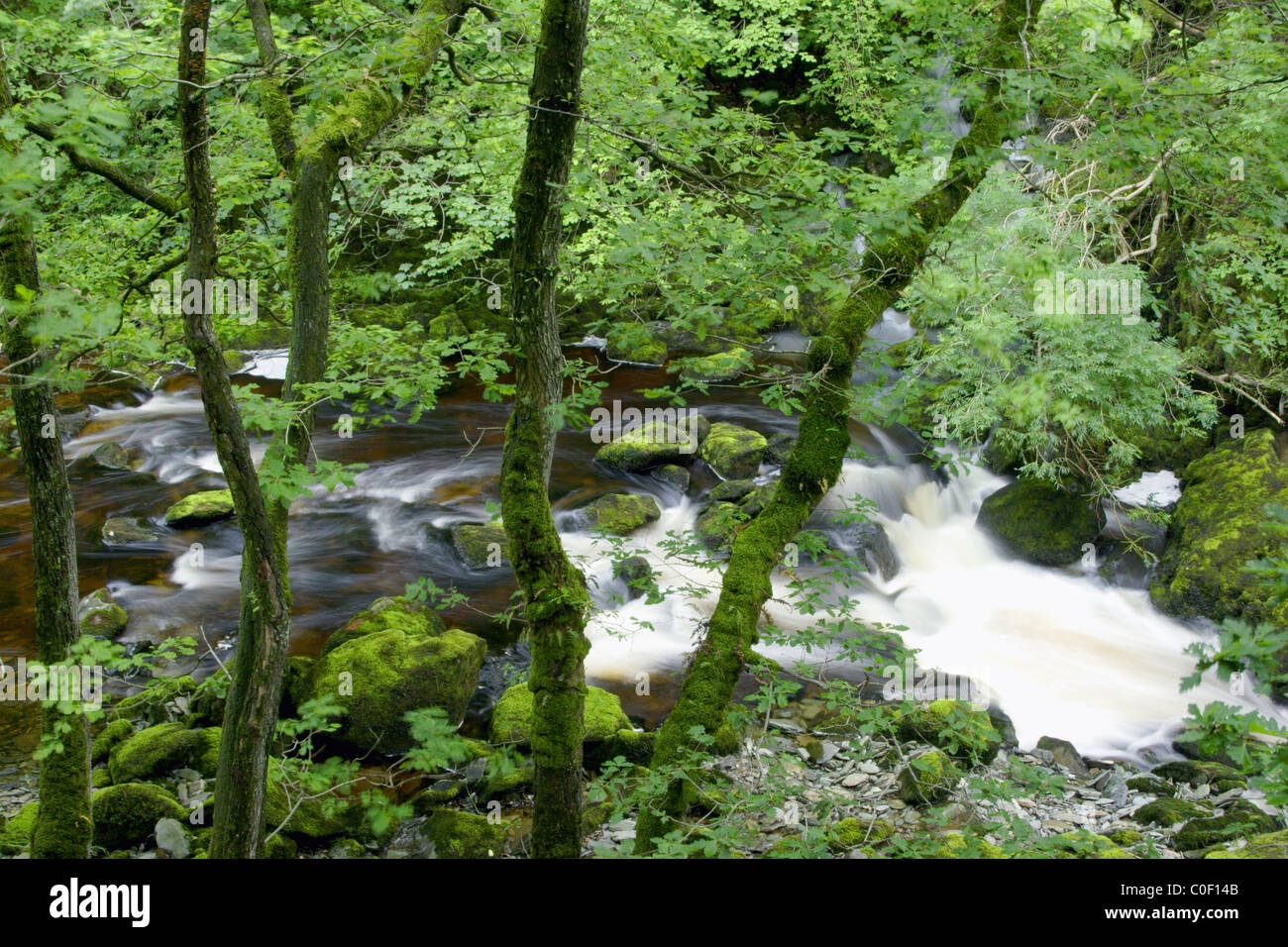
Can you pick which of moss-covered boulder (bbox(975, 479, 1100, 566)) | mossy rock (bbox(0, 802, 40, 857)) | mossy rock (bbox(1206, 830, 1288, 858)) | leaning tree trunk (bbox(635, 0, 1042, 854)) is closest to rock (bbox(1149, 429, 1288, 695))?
moss-covered boulder (bbox(975, 479, 1100, 566))

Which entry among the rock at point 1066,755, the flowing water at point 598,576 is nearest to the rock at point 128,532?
the flowing water at point 598,576

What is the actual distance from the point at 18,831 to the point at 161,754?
3.54ft

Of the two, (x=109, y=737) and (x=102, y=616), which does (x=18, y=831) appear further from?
(x=102, y=616)

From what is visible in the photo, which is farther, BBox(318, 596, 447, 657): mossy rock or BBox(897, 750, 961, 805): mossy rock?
BBox(318, 596, 447, 657): mossy rock

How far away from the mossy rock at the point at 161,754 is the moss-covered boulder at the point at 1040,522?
9.53 metres

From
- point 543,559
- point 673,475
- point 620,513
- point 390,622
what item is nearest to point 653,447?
point 673,475

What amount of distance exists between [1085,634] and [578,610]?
8059 mm

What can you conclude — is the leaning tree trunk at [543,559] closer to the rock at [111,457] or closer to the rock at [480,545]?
the rock at [480,545]

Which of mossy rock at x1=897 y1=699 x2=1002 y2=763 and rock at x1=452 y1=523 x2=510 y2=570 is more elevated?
rock at x1=452 y1=523 x2=510 y2=570

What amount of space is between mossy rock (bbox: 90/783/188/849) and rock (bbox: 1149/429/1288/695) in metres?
10.1

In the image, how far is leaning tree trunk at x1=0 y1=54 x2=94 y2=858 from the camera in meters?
3.87

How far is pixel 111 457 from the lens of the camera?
11.7m

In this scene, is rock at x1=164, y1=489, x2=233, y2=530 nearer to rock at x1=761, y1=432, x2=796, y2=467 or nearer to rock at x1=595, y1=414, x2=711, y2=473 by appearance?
rock at x1=595, y1=414, x2=711, y2=473
